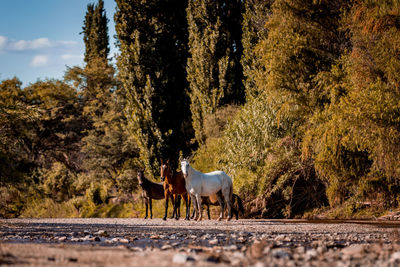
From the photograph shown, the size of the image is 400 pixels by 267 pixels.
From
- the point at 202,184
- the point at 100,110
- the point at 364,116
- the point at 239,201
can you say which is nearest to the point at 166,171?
the point at 202,184

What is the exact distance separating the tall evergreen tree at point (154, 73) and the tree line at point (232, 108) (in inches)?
3.5

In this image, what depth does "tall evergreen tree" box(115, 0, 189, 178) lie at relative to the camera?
28094 mm

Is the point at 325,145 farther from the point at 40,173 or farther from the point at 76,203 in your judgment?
the point at 40,173


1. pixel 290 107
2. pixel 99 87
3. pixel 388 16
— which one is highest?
pixel 99 87

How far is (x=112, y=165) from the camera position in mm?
30828

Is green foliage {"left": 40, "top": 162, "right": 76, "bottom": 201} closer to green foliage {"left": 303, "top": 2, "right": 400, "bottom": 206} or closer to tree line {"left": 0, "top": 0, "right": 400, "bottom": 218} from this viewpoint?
tree line {"left": 0, "top": 0, "right": 400, "bottom": 218}

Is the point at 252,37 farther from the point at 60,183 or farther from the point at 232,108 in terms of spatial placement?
the point at 60,183

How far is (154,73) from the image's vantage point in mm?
29094

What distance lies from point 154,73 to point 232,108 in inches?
262

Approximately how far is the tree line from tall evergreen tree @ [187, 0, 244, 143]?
0.09m

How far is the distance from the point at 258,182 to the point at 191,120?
1249 centimetres

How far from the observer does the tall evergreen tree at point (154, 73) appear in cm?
2809

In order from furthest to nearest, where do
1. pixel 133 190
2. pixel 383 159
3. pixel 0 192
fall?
pixel 133 190 → pixel 0 192 → pixel 383 159

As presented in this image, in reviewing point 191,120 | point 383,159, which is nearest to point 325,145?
point 383,159
